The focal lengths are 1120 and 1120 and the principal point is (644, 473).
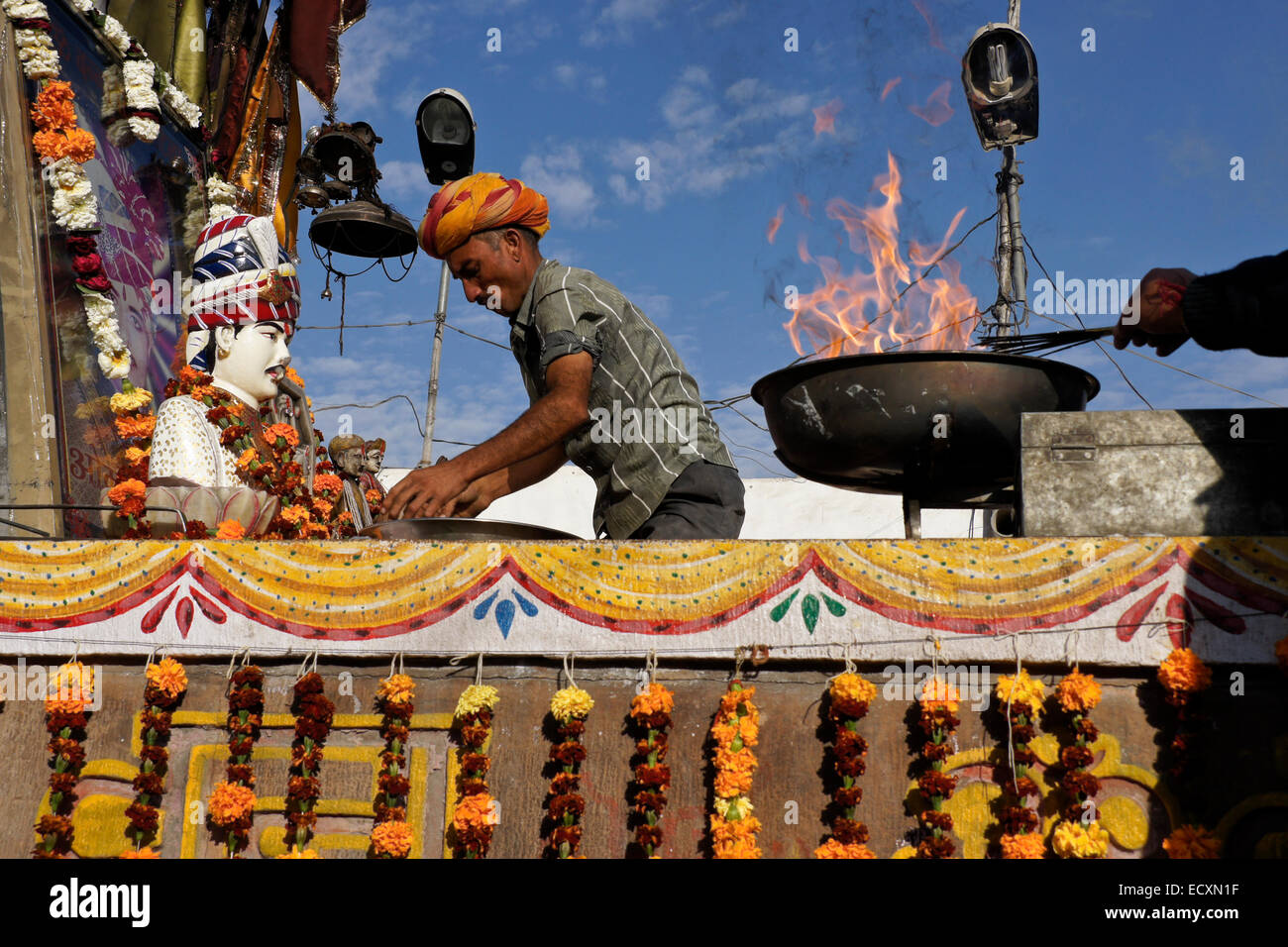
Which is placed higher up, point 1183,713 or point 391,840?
point 1183,713

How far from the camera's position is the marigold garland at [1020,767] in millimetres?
2475

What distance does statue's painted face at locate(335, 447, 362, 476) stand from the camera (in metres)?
9.91

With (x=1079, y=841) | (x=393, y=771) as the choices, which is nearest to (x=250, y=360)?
(x=393, y=771)

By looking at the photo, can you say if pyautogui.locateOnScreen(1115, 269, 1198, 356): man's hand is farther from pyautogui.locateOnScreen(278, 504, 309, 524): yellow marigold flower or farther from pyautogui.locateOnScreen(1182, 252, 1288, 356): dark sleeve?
pyautogui.locateOnScreen(278, 504, 309, 524): yellow marigold flower

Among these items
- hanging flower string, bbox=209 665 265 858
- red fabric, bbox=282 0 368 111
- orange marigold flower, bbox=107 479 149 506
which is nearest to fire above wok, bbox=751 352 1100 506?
hanging flower string, bbox=209 665 265 858

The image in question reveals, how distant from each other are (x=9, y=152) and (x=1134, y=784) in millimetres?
5816

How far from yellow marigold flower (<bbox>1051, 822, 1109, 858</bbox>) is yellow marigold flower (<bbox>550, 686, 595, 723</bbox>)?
1088mm

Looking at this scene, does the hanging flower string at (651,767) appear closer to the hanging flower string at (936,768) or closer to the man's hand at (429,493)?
the hanging flower string at (936,768)

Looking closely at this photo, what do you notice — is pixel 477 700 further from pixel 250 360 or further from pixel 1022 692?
pixel 250 360

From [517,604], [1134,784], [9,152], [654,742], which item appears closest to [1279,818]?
[1134,784]

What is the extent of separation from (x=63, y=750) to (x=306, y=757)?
632 millimetres

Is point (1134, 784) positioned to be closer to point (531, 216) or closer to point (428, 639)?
point (428, 639)

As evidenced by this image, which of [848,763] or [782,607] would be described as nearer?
[848,763]

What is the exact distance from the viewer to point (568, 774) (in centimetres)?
262
